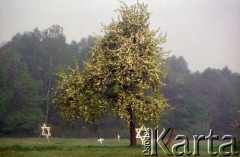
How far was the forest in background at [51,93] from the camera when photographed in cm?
8594

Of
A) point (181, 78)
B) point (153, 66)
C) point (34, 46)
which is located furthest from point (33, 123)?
point (181, 78)

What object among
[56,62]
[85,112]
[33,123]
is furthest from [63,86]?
[56,62]

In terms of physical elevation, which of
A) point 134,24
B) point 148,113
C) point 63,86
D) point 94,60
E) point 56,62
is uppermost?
point 56,62

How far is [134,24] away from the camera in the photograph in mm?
41406

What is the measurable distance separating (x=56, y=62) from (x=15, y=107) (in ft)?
69.5

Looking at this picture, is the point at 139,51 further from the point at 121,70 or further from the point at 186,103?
the point at 186,103

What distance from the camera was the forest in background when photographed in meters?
85.9

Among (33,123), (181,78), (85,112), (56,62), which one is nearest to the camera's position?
(85,112)

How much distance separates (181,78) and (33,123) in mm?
63025

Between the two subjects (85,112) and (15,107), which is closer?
(85,112)

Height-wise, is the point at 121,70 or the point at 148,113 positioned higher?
the point at 121,70

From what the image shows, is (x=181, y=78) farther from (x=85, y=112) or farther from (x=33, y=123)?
(x=85, y=112)

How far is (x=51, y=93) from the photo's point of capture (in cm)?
9725

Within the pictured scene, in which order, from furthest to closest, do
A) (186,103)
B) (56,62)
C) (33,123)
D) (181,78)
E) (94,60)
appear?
(181,78), (186,103), (56,62), (33,123), (94,60)
